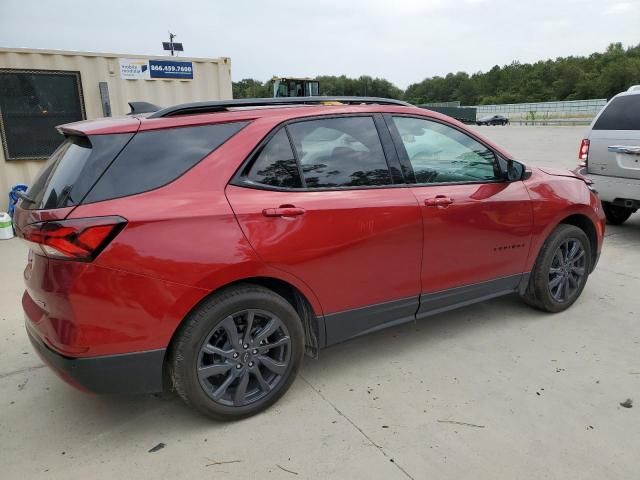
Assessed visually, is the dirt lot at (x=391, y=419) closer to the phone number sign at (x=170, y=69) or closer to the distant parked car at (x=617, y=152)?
the distant parked car at (x=617, y=152)

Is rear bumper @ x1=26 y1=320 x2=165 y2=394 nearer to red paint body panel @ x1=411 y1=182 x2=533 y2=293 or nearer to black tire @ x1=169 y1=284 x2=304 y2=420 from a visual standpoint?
black tire @ x1=169 y1=284 x2=304 y2=420

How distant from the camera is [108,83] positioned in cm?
793

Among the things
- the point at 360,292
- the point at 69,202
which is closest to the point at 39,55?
the point at 69,202

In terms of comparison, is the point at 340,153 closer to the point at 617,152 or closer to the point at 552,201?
the point at 552,201

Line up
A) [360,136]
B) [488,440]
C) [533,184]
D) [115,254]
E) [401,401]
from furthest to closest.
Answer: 1. [533,184]
2. [360,136]
3. [401,401]
4. [488,440]
5. [115,254]

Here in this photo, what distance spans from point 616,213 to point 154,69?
7.60 meters

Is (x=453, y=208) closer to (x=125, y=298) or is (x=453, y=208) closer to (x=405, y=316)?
(x=405, y=316)

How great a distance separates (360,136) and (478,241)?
117 cm

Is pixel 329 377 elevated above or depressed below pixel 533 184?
below

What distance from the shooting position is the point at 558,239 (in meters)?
4.02

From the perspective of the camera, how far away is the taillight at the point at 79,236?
223cm

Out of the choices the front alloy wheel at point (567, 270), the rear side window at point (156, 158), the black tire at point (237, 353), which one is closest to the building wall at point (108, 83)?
the rear side window at point (156, 158)

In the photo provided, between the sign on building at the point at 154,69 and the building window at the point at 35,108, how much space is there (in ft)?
2.50

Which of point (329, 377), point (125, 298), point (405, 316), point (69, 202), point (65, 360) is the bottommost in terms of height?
point (329, 377)
